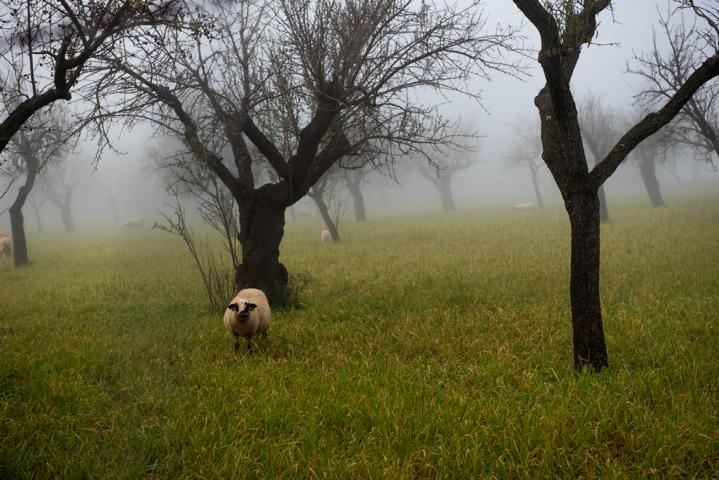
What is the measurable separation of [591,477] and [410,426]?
4.61 feet

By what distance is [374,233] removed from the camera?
2206 centimetres

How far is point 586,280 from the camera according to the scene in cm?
468

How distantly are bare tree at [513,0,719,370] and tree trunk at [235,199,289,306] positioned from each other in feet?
17.9

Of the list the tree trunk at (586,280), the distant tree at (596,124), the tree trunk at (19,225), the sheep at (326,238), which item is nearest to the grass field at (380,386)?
the tree trunk at (586,280)

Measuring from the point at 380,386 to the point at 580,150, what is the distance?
10.6 feet

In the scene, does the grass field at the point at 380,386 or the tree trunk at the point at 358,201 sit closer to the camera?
the grass field at the point at 380,386

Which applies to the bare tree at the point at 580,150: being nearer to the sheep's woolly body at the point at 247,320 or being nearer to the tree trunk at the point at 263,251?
the sheep's woolly body at the point at 247,320

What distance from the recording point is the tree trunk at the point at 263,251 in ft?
28.5

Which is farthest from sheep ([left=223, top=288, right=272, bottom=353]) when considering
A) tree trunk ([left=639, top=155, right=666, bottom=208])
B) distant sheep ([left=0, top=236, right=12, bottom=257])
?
tree trunk ([left=639, top=155, right=666, bottom=208])

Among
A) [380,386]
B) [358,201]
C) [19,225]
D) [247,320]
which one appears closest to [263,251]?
[247,320]

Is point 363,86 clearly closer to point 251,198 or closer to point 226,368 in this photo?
point 251,198

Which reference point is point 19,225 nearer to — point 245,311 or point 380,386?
point 245,311

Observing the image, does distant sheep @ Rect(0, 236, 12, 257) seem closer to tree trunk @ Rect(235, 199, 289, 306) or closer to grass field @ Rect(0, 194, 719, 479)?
grass field @ Rect(0, 194, 719, 479)

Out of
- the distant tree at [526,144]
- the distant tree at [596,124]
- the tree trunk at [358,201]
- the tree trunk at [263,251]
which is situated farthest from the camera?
the distant tree at [526,144]
